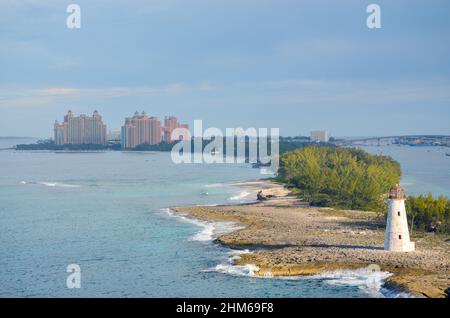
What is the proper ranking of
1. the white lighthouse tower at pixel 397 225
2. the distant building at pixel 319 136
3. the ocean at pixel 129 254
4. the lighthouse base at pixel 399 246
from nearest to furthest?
1. the ocean at pixel 129 254
2. the white lighthouse tower at pixel 397 225
3. the lighthouse base at pixel 399 246
4. the distant building at pixel 319 136

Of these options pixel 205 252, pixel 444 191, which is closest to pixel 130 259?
pixel 205 252

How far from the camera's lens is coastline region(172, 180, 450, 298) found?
23016mm

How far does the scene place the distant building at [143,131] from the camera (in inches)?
7495

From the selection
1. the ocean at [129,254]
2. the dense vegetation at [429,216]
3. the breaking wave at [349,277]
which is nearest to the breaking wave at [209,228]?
the ocean at [129,254]

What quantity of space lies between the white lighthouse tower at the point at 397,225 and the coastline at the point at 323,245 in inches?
16.8

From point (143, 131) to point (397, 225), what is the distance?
169m

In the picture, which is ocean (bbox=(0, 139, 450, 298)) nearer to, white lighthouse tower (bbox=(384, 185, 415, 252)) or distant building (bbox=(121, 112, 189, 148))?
white lighthouse tower (bbox=(384, 185, 415, 252))

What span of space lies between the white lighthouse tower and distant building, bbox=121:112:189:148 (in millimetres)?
164488

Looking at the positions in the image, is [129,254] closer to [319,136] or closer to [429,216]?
[429,216]

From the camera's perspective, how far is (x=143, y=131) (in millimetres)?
191625

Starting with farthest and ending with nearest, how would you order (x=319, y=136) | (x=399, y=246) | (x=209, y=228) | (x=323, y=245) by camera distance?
(x=319, y=136)
(x=209, y=228)
(x=323, y=245)
(x=399, y=246)

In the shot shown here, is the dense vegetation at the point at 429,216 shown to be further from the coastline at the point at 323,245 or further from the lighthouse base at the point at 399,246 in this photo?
the lighthouse base at the point at 399,246

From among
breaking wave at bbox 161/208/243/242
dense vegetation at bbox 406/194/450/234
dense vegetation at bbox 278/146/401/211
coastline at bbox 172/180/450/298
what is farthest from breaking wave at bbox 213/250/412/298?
dense vegetation at bbox 278/146/401/211

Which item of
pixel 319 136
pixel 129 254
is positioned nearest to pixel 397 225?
pixel 129 254
